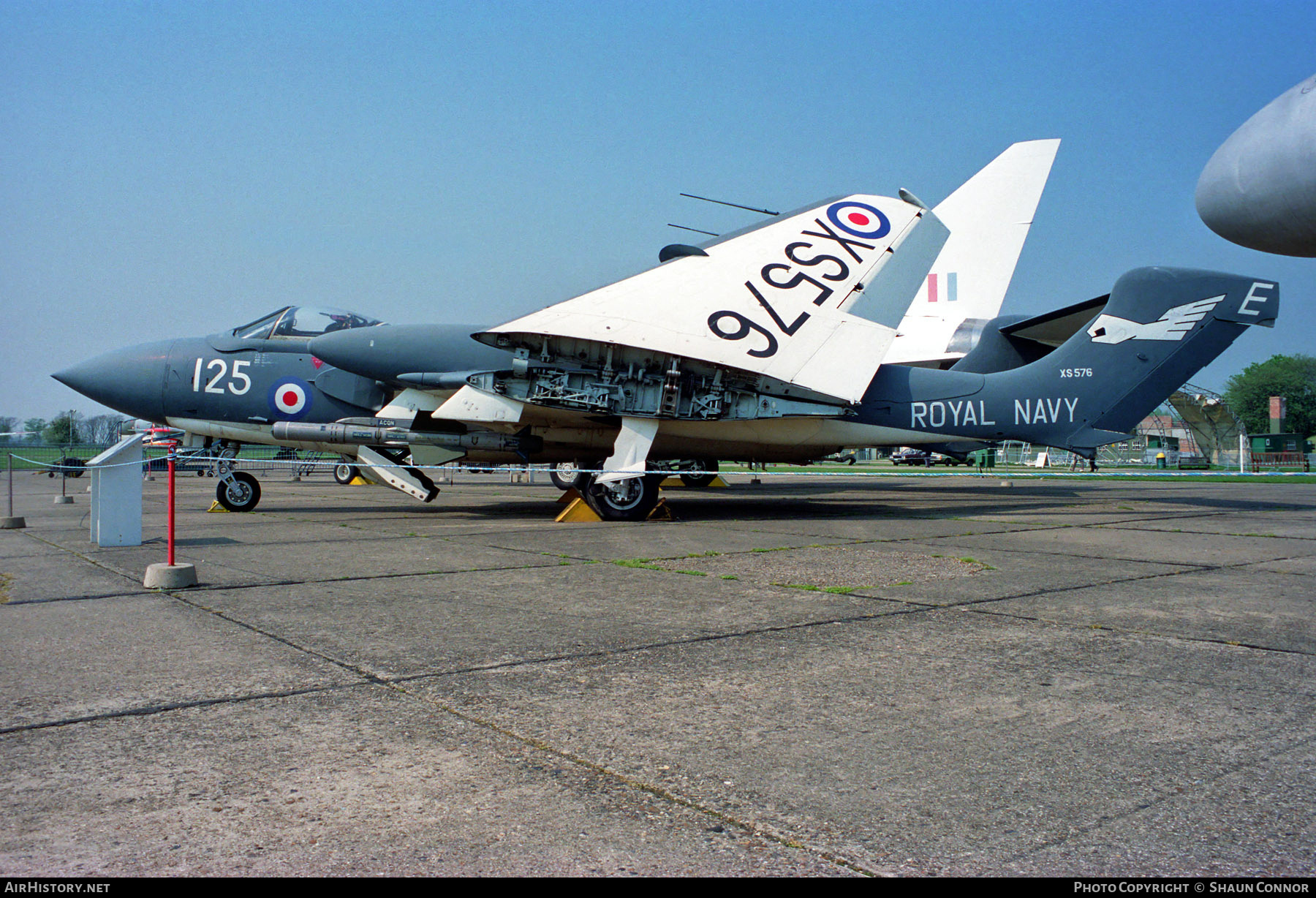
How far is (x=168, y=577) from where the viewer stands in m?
5.45

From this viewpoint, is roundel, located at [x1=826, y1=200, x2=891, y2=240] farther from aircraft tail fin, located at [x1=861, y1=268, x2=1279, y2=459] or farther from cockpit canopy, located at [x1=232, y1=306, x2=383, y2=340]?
cockpit canopy, located at [x1=232, y1=306, x2=383, y2=340]

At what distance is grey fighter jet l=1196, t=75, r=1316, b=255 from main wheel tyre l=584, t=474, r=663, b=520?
25.8 feet

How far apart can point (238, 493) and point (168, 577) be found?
743 centimetres

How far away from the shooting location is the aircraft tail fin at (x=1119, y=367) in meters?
12.0

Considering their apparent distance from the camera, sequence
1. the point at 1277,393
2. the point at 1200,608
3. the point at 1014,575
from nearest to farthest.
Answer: the point at 1200,608, the point at 1014,575, the point at 1277,393

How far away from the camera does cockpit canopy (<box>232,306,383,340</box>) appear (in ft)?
40.3

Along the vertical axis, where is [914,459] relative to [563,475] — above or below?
below

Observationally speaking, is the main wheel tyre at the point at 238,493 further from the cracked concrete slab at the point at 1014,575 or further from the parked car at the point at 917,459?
the parked car at the point at 917,459

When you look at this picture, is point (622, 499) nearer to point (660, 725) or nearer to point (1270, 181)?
point (660, 725)

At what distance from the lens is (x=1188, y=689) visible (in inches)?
126

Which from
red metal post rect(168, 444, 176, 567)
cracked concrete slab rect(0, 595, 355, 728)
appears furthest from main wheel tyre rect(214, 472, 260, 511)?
cracked concrete slab rect(0, 595, 355, 728)

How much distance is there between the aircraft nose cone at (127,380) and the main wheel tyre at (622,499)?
6586 millimetres

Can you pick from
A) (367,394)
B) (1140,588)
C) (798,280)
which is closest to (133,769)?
(1140,588)

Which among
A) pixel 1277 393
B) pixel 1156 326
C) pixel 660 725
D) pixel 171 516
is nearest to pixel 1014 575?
pixel 660 725
